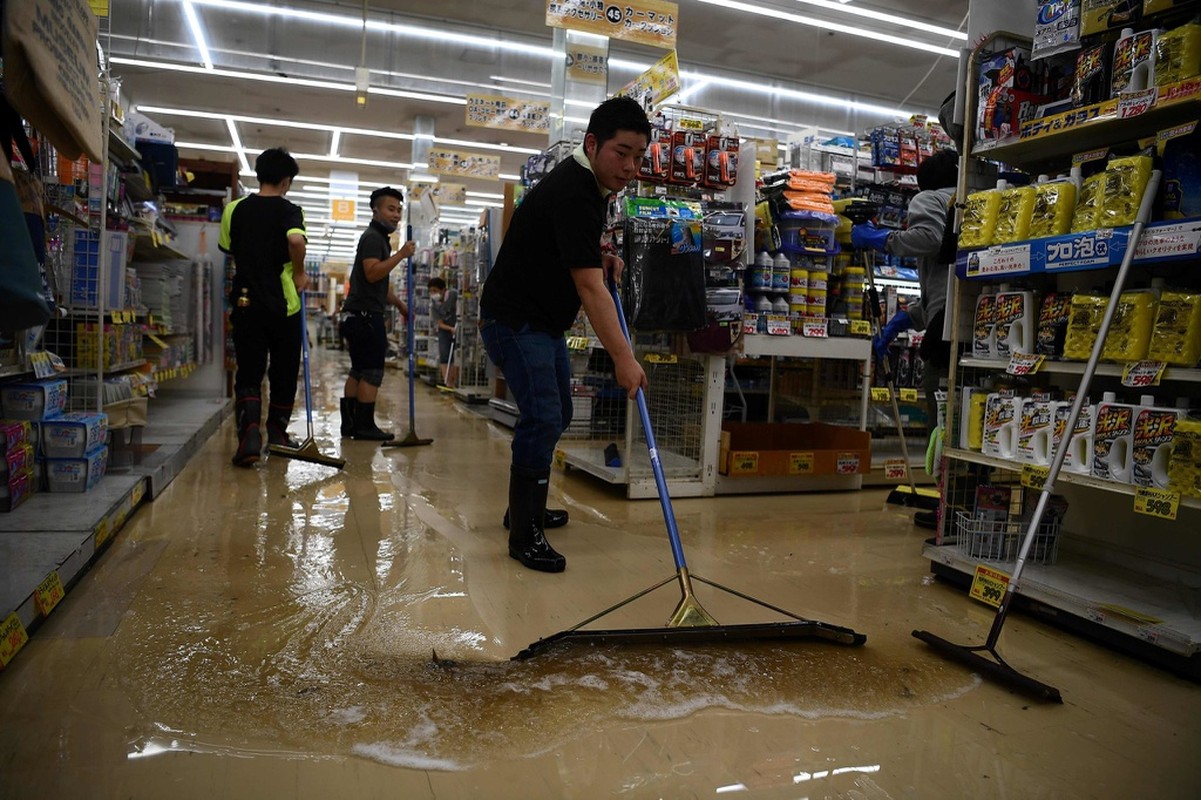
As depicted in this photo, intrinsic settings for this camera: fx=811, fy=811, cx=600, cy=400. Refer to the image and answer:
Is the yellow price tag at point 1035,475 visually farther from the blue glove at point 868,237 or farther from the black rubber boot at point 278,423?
the black rubber boot at point 278,423

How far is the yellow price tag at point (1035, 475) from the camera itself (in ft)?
8.22

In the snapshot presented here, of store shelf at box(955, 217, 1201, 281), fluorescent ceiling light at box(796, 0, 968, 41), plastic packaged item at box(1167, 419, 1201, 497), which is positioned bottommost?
plastic packaged item at box(1167, 419, 1201, 497)

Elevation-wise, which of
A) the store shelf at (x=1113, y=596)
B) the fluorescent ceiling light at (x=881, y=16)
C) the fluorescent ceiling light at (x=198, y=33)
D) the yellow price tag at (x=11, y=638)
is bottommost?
the yellow price tag at (x=11, y=638)

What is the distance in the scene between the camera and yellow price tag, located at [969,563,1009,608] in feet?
8.38

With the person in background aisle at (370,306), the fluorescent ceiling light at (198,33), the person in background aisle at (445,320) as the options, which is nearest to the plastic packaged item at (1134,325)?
the person in background aisle at (370,306)

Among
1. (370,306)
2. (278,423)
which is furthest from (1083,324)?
(370,306)

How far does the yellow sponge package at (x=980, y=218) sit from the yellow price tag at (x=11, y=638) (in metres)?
3.03

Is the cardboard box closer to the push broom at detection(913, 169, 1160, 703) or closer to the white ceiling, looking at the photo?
the push broom at detection(913, 169, 1160, 703)

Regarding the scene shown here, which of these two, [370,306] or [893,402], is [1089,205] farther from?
[370,306]

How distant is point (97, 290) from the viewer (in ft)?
12.0

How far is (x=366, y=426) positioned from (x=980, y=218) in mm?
4458

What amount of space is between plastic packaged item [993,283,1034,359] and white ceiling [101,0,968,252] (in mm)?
8348

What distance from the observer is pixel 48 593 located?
7.19 feet

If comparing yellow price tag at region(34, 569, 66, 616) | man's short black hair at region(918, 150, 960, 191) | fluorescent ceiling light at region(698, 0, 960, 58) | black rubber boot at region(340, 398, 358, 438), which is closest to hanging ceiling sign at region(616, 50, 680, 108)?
man's short black hair at region(918, 150, 960, 191)
